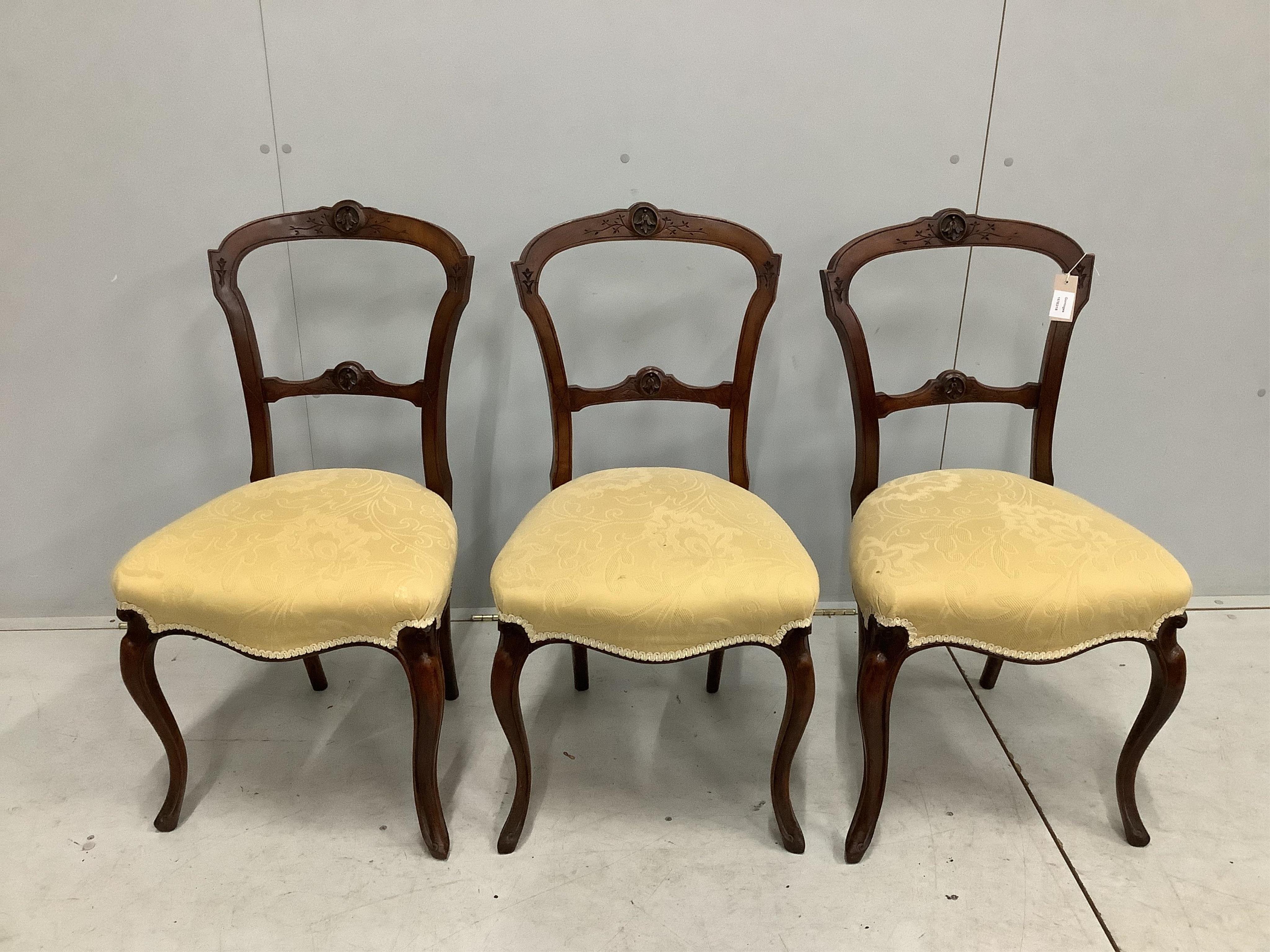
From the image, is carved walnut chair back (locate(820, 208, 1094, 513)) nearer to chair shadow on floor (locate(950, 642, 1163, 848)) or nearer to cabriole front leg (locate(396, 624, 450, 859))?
chair shadow on floor (locate(950, 642, 1163, 848))

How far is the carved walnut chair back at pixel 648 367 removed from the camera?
4.83 feet

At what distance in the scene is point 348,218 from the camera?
1.48 metres

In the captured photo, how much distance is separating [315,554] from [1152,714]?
4.42ft

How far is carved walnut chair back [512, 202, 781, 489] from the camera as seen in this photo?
4.83 ft

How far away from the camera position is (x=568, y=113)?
5.40 ft

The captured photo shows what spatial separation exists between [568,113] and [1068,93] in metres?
1.02

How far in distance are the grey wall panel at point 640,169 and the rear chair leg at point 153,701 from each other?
27.6 inches

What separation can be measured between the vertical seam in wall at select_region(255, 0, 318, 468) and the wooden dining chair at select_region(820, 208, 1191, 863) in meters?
1.12

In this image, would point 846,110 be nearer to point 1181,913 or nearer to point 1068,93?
point 1068,93

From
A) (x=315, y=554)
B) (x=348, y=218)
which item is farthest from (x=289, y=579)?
(x=348, y=218)

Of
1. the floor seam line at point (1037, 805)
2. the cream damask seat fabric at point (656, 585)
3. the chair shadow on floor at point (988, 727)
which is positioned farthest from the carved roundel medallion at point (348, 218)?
the floor seam line at point (1037, 805)

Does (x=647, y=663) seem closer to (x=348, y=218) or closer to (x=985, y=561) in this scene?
(x=985, y=561)

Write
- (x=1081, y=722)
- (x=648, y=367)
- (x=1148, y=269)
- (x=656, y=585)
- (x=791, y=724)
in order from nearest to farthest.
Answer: (x=656, y=585) → (x=791, y=724) → (x=648, y=367) → (x=1081, y=722) → (x=1148, y=269)

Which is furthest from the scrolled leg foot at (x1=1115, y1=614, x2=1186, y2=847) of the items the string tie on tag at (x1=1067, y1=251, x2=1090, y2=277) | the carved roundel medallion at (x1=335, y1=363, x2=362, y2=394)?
the carved roundel medallion at (x1=335, y1=363, x2=362, y2=394)
